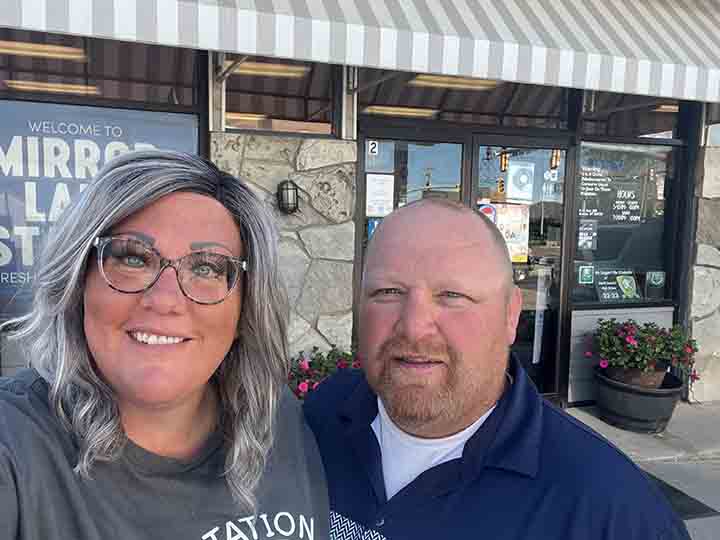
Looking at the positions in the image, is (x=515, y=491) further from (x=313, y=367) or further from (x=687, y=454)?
(x=687, y=454)

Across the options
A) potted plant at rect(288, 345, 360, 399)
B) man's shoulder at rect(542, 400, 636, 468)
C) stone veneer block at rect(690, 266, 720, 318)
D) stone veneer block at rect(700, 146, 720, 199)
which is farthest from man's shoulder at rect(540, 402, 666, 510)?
stone veneer block at rect(700, 146, 720, 199)

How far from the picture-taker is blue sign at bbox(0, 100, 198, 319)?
3.52 m

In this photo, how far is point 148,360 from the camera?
115cm

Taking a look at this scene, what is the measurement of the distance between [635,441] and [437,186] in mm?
2444

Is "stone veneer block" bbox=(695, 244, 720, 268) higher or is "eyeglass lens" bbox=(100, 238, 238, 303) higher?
"eyeglass lens" bbox=(100, 238, 238, 303)

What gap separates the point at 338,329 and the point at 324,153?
4.00ft

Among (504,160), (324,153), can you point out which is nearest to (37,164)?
(324,153)

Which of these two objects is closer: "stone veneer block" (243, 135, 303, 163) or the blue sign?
the blue sign

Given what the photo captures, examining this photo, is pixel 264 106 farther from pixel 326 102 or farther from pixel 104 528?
pixel 104 528

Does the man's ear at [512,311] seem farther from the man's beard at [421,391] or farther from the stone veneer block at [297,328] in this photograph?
the stone veneer block at [297,328]

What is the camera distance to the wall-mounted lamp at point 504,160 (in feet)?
15.3

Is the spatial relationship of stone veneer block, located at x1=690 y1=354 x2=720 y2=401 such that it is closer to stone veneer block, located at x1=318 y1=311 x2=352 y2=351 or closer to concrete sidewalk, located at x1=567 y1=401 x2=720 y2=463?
concrete sidewalk, located at x1=567 y1=401 x2=720 y2=463

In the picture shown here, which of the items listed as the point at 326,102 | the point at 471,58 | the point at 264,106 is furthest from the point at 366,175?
the point at 471,58

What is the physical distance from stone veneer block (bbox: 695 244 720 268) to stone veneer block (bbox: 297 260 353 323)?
3.21 meters
